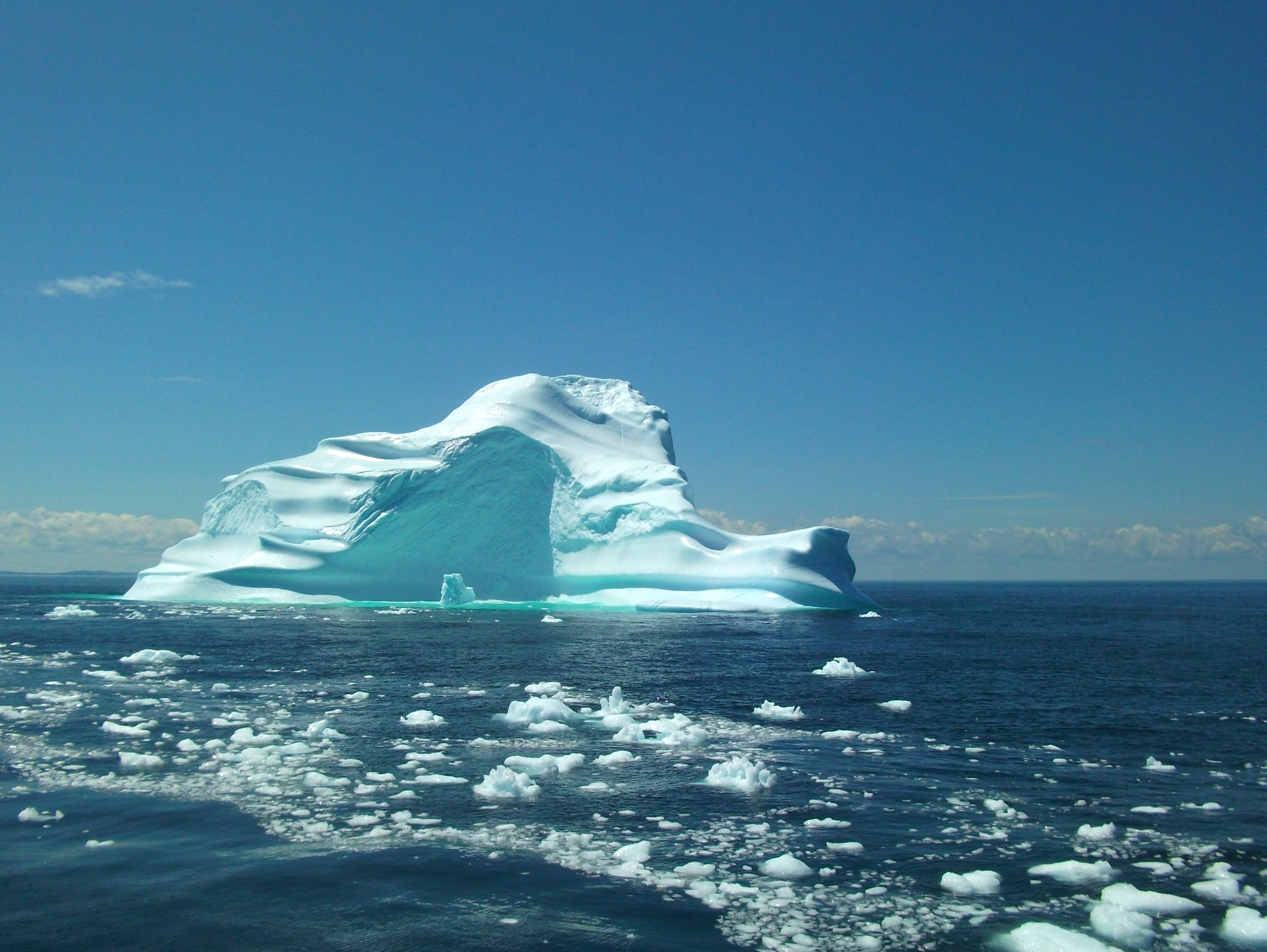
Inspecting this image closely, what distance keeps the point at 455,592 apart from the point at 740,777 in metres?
34.5

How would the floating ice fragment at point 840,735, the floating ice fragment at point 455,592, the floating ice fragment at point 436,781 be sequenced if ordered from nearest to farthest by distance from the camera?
1. the floating ice fragment at point 436,781
2. the floating ice fragment at point 840,735
3. the floating ice fragment at point 455,592

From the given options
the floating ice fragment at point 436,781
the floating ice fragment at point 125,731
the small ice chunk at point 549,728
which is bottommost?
the floating ice fragment at point 436,781

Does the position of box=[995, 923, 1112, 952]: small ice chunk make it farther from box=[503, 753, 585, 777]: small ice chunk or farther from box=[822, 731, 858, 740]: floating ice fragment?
box=[822, 731, 858, 740]: floating ice fragment

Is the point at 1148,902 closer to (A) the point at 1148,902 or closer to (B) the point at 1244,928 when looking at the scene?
(A) the point at 1148,902

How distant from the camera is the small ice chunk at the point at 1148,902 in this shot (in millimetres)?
6988

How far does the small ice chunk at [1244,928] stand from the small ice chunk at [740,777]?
16.1 feet

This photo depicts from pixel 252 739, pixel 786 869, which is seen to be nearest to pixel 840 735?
pixel 786 869

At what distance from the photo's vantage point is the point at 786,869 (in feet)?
25.5

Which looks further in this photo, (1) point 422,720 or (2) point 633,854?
(1) point 422,720

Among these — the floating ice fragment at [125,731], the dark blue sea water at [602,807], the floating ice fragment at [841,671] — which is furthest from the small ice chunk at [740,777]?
the floating ice fragment at [841,671]

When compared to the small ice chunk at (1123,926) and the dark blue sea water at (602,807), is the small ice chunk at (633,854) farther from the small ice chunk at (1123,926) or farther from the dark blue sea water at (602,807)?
the small ice chunk at (1123,926)

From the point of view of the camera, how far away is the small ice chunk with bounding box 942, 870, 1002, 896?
24.2ft

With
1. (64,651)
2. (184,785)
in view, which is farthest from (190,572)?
(184,785)

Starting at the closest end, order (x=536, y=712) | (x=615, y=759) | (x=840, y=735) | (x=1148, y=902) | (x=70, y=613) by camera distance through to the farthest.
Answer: (x=1148, y=902) → (x=615, y=759) → (x=840, y=735) → (x=536, y=712) → (x=70, y=613)
